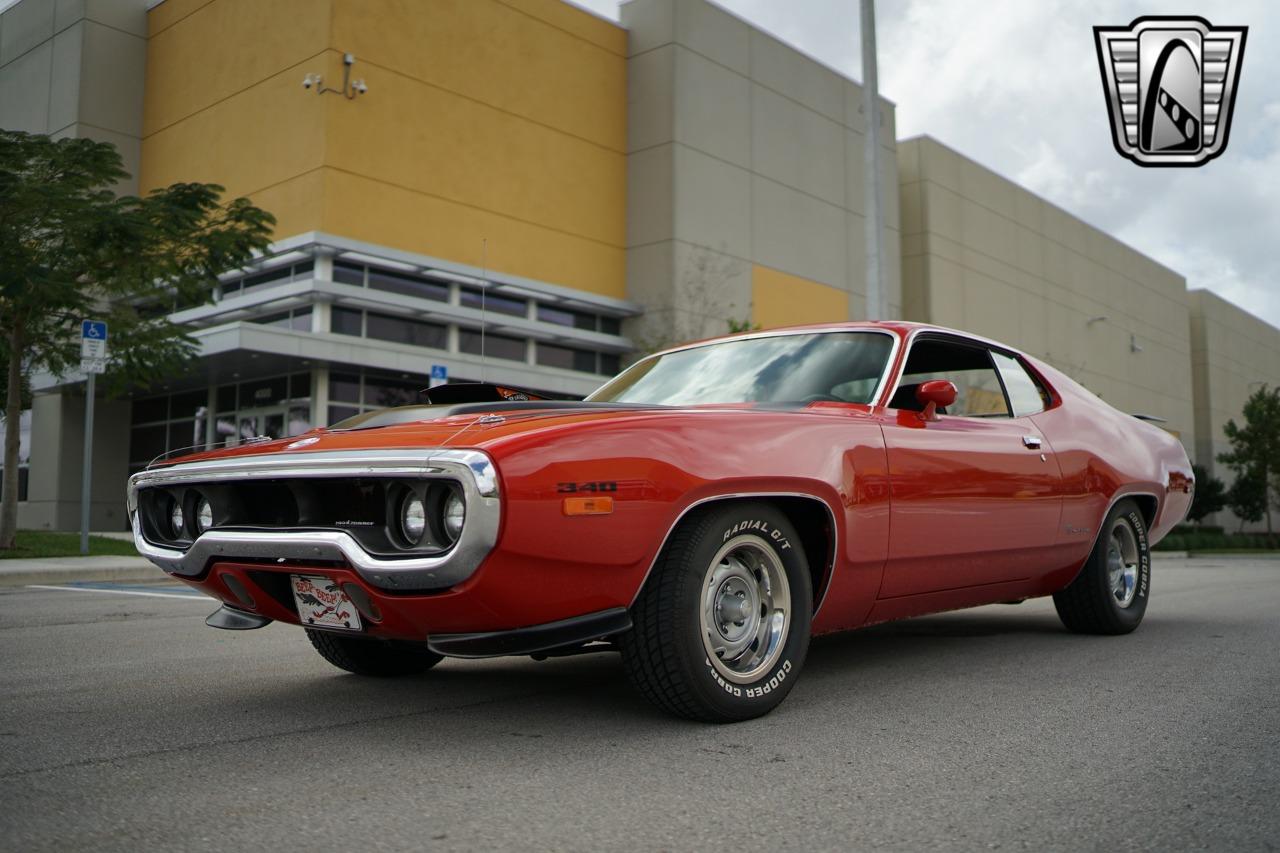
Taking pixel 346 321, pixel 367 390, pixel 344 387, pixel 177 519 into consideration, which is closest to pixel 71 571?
pixel 177 519

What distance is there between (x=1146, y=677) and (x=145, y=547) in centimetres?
408

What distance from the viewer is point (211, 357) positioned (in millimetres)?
22328

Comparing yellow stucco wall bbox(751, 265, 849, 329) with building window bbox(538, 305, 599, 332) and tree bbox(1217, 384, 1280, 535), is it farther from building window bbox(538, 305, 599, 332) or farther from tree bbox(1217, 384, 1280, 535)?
tree bbox(1217, 384, 1280, 535)

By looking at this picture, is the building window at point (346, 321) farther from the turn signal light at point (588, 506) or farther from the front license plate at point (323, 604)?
the turn signal light at point (588, 506)

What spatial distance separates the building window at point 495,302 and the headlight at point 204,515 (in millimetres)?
22625

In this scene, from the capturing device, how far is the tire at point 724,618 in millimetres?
3455

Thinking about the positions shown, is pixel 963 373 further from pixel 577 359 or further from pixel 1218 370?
pixel 1218 370

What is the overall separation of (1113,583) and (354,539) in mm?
4432

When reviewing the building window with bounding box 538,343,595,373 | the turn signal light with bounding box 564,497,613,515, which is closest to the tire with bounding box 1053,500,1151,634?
the turn signal light with bounding box 564,497,613,515

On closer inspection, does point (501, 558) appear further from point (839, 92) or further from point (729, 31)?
point (839, 92)

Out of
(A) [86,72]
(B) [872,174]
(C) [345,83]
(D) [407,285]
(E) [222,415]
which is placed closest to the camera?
(B) [872,174]

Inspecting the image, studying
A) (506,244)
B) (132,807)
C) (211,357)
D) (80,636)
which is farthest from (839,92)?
(132,807)

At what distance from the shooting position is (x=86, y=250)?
1533 cm

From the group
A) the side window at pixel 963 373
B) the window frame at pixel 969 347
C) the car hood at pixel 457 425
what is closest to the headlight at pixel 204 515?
the car hood at pixel 457 425
